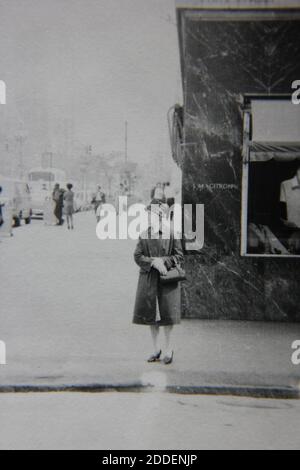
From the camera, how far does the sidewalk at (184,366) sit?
5.30 meters

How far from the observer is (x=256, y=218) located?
7625mm

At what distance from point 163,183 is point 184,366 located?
2.47m

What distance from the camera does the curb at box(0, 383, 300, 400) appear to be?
525 cm

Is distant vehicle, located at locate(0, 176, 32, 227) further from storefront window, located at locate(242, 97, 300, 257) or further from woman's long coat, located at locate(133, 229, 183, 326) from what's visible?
woman's long coat, located at locate(133, 229, 183, 326)

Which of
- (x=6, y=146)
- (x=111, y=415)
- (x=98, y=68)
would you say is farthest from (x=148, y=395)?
(x=6, y=146)

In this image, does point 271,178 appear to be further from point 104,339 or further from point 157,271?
point 104,339

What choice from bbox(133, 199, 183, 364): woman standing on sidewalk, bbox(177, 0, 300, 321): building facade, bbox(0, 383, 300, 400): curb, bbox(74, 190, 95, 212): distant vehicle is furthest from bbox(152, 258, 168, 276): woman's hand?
bbox(74, 190, 95, 212): distant vehicle

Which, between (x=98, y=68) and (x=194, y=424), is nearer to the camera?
(x=194, y=424)

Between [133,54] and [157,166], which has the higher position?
[133,54]

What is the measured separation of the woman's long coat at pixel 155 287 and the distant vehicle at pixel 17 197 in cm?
751

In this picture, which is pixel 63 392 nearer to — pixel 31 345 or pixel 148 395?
pixel 148 395

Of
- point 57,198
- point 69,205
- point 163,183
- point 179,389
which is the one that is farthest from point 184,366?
point 57,198
